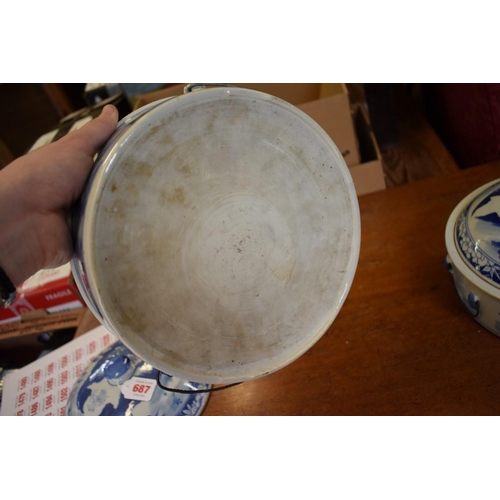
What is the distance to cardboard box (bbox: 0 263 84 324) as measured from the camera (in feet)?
4.35

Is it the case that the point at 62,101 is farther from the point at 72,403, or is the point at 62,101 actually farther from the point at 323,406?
the point at 323,406

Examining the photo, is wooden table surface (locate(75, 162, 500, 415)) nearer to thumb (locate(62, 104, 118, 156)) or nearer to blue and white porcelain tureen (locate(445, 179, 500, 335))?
blue and white porcelain tureen (locate(445, 179, 500, 335))

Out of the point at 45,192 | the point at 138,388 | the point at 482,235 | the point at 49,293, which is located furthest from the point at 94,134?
the point at 49,293

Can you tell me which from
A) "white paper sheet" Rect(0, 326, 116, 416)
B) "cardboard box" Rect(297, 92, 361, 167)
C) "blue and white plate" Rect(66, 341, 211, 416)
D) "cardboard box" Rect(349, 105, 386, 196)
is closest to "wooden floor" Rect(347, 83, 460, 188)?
Result: "cardboard box" Rect(349, 105, 386, 196)

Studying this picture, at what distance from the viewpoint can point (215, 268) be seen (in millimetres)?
607

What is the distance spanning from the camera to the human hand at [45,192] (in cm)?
62

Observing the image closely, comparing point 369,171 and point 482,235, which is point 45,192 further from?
point 369,171

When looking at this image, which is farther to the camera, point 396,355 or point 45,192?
point 396,355

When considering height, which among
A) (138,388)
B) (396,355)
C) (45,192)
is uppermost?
(45,192)

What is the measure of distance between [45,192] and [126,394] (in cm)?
53

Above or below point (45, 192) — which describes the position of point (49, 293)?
below

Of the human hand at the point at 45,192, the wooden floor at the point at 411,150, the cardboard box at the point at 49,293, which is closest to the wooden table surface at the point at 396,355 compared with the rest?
the wooden floor at the point at 411,150

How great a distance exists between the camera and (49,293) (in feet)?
4.40

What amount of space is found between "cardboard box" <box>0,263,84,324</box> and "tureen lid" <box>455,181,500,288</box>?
3.76ft
